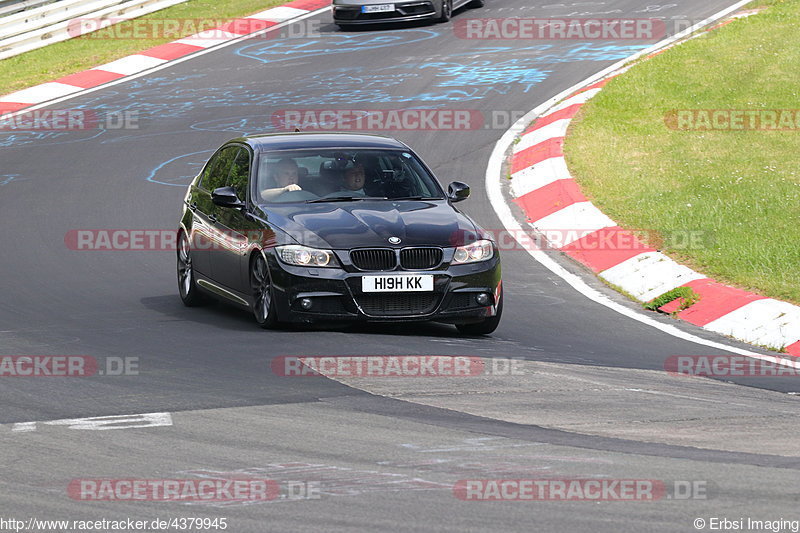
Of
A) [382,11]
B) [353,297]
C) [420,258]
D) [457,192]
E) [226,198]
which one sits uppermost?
[226,198]

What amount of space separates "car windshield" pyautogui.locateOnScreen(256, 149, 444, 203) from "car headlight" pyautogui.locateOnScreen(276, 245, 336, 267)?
916 mm

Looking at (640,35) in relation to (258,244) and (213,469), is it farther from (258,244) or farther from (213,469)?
(213,469)

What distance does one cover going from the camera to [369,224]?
395 inches

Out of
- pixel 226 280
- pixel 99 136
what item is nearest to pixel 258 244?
pixel 226 280

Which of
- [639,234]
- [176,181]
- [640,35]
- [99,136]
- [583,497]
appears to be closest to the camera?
[583,497]

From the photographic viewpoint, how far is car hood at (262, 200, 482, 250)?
984 centimetres

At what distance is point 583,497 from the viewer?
5648mm

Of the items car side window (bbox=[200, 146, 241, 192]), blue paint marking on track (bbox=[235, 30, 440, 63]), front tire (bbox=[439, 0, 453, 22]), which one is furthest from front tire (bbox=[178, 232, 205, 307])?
front tire (bbox=[439, 0, 453, 22])

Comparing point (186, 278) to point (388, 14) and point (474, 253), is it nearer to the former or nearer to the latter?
point (474, 253)

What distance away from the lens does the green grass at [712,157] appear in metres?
12.5

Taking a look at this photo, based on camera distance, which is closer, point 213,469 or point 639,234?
point 213,469

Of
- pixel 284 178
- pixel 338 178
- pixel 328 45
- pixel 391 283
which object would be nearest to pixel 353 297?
pixel 391 283

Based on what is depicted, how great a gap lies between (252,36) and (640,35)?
25.2 feet

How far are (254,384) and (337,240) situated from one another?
210 centimetres
